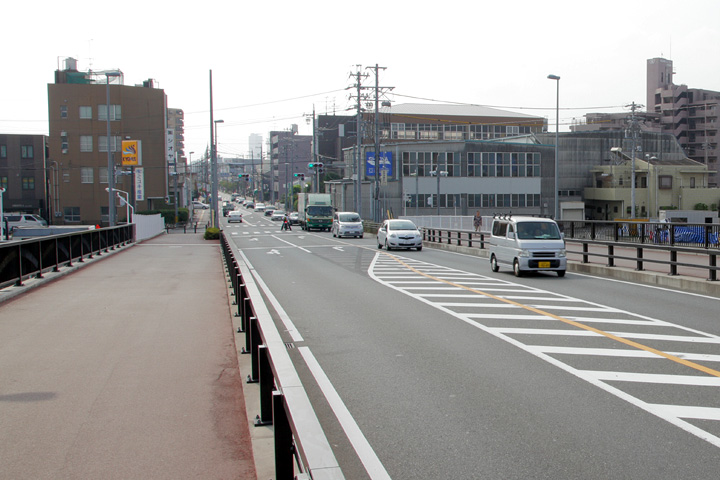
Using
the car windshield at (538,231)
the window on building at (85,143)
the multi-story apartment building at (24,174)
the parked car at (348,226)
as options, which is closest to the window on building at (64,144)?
the window on building at (85,143)

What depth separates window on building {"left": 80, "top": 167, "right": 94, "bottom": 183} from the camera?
73.3 metres

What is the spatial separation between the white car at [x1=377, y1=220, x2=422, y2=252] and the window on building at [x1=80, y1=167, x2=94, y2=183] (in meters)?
46.8

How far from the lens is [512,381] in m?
8.10

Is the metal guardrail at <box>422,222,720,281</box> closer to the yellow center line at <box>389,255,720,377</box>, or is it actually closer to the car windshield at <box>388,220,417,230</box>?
the yellow center line at <box>389,255,720,377</box>

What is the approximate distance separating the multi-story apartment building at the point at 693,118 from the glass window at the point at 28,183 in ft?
282

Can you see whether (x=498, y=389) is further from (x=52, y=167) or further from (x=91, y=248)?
(x=52, y=167)

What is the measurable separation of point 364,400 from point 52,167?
71.6 meters

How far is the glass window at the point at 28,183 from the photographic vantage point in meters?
80.2

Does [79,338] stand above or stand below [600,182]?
below

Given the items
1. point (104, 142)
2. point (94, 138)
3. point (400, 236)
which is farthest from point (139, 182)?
point (400, 236)

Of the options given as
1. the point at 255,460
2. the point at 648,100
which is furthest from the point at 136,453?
the point at 648,100

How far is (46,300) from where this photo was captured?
582 inches

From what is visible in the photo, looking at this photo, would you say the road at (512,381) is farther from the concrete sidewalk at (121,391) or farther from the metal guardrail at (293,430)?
the concrete sidewalk at (121,391)

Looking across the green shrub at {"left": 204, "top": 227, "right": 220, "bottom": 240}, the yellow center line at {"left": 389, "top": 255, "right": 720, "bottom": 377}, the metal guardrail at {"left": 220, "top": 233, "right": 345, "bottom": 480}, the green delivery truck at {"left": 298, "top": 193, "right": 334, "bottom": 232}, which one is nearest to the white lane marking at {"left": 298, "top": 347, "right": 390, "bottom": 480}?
the metal guardrail at {"left": 220, "top": 233, "right": 345, "bottom": 480}
